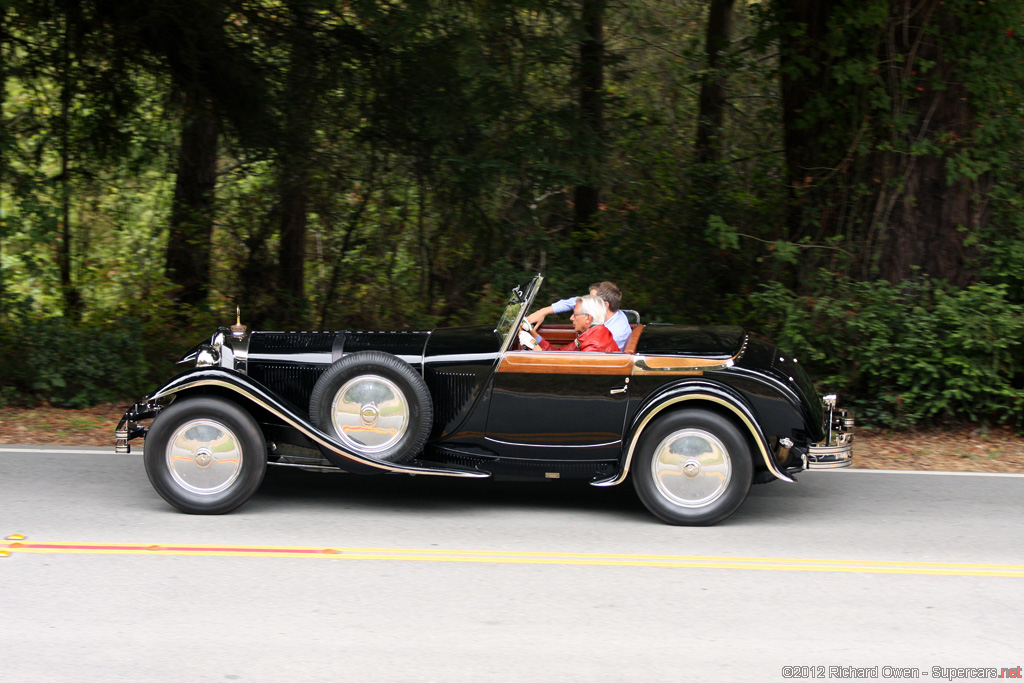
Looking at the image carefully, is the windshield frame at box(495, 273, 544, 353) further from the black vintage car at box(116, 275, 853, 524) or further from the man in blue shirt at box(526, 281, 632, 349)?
the man in blue shirt at box(526, 281, 632, 349)

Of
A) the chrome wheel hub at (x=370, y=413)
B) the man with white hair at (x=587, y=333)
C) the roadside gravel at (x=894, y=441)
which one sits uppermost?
the man with white hair at (x=587, y=333)

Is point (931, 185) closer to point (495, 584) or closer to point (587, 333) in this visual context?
point (587, 333)

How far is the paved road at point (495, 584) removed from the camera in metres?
4.13

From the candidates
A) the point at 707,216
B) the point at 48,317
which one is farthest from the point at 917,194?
the point at 48,317

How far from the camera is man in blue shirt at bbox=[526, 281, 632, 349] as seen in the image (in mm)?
6848

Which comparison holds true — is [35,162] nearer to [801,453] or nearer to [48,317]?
[48,317]

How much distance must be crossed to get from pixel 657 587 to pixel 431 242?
8025mm

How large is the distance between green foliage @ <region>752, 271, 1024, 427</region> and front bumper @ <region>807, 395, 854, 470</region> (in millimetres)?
2727

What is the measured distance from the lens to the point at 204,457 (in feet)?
20.1

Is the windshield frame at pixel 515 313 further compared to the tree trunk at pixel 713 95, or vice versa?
the tree trunk at pixel 713 95

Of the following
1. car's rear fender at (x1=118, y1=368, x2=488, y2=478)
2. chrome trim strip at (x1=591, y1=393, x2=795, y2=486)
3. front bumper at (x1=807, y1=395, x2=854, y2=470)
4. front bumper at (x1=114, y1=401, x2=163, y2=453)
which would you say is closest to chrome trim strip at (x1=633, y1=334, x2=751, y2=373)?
chrome trim strip at (x1=591, y1=393, x2=795, y2=486)

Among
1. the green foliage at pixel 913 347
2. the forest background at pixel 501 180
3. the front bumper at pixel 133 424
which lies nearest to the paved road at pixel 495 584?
the front bumper at pixel 133 424

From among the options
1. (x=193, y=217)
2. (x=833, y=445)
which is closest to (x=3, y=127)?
(x=193, y=217)

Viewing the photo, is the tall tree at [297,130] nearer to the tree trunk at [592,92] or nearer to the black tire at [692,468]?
the tree trunk at [592,92]
